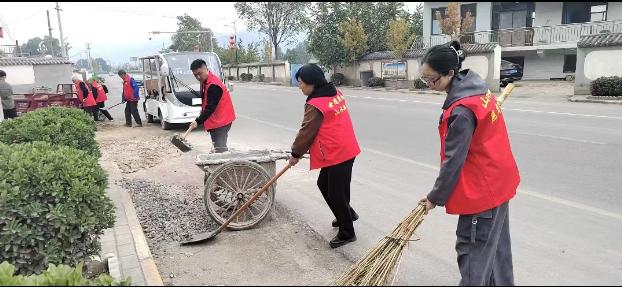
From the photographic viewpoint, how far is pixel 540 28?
2436 cm

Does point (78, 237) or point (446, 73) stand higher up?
point (446, 73)

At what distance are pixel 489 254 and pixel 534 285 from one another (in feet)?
1.03

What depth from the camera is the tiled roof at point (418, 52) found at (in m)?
21.1

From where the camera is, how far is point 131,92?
513 inches

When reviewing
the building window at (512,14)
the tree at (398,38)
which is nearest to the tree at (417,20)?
the building window at (512,14)

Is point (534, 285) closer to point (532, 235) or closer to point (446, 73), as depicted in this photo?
point (446, 73)

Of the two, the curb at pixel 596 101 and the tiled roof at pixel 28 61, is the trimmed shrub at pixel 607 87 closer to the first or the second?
the curb at pixel 596 101

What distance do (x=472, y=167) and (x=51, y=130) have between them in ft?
16.3

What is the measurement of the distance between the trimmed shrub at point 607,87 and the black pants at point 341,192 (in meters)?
15.0

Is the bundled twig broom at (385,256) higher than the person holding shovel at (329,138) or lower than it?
lower

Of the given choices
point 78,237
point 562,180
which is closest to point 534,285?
point 78,237

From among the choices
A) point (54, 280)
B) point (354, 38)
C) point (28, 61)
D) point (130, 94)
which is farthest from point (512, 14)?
point (54, 280)

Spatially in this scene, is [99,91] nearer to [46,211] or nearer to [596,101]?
[46,211]

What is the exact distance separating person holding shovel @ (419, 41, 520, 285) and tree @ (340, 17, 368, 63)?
87.9 feet
